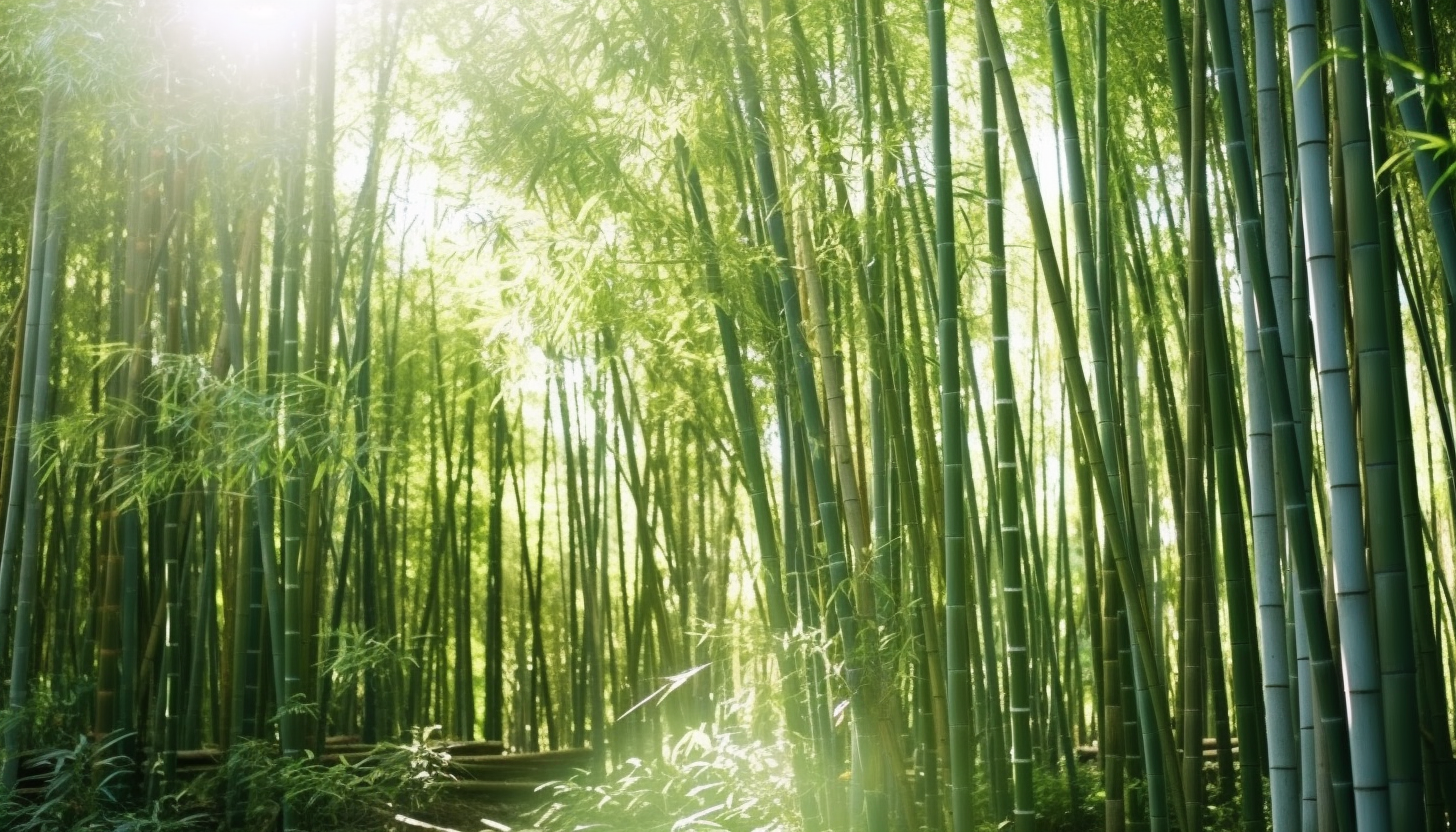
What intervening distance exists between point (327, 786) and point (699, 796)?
1.15 metres

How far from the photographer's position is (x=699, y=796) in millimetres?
3541

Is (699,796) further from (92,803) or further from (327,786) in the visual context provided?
(92,803)

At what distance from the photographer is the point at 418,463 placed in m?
7.61

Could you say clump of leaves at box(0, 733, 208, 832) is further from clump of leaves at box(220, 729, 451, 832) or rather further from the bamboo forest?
clump of leaves at box(220, 729, 451, 832)

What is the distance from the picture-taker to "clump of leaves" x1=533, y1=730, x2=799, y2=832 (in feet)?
10.7

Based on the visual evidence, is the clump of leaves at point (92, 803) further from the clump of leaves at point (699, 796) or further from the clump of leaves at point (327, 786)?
the clump of leaves at point (699, 796)

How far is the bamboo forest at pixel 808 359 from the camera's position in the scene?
2.04 meters

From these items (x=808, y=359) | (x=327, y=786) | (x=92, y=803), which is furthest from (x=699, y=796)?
(x=92, y=803)

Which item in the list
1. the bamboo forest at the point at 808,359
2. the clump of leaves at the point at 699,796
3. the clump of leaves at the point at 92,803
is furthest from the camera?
the clump of leaves at the point at 92,803

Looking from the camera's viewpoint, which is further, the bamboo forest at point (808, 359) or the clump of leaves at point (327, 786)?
the clump of leaves at point (327, 786)

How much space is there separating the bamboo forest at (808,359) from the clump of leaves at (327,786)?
2cm

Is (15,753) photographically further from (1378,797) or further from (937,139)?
(1378,797)

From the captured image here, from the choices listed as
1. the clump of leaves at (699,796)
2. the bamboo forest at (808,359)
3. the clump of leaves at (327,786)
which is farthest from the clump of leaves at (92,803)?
the clump of leaves at (699,796)

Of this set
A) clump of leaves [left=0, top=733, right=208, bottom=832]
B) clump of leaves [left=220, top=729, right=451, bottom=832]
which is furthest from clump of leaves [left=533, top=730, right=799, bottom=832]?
clump of leaves [left=0, top=733, right=208, bottom=832]
